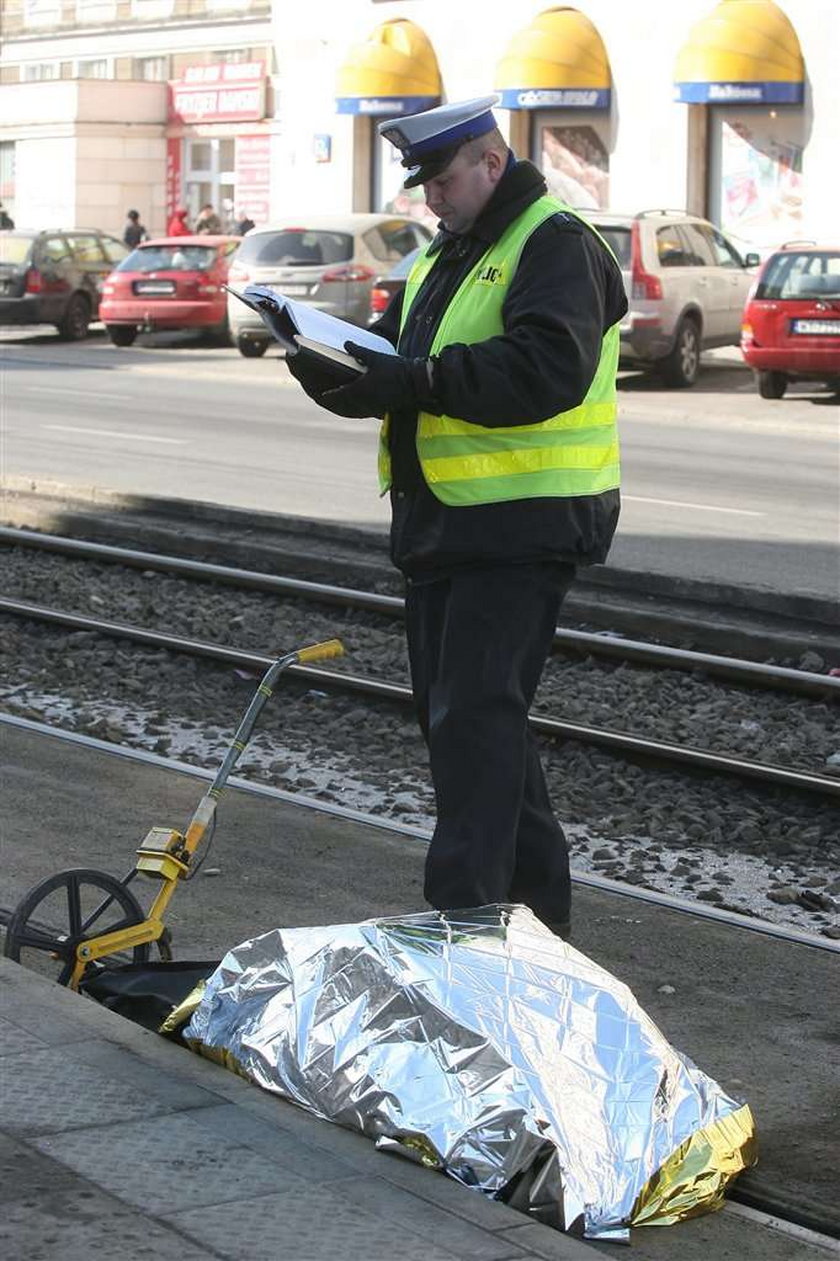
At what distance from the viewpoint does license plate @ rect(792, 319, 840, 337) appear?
69.3 ft

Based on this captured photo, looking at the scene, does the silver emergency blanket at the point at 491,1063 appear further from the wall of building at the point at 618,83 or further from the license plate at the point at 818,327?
the wall of building at the point at 618,83

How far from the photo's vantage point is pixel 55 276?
3102 cm

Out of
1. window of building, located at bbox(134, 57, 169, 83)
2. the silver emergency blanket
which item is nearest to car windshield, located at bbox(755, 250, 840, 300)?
the silver emergency blanket

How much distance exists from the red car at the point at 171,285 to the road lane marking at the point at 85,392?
5036 millimetres

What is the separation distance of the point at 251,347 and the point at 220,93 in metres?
18.9

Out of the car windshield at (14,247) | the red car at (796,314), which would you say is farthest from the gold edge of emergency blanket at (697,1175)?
the car windshield at (14,247)

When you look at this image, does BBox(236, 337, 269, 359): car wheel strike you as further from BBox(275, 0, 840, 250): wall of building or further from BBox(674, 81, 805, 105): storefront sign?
Answer: BBox(275, 0, 840, 250): wall of building

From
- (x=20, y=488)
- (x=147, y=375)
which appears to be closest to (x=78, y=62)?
(x=147, y=375)

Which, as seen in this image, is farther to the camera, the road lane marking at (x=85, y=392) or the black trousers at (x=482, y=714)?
the road lane marking at (x=85, y=392)

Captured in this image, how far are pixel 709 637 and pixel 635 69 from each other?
82.7ft

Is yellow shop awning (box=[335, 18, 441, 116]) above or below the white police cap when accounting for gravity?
above

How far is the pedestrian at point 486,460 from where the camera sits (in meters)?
4.55

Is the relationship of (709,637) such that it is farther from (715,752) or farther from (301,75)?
(301,75)

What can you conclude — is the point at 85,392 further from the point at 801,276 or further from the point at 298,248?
the point at 801,276
